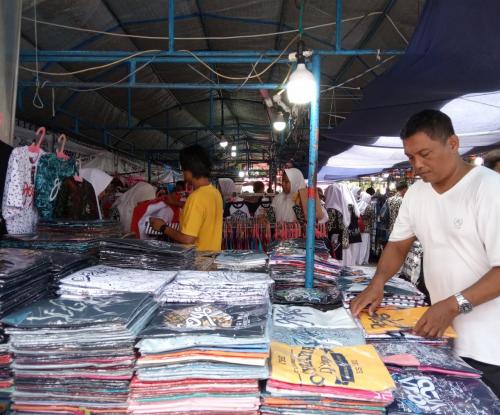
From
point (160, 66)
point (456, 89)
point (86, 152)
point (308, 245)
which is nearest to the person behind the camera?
point (308, 245)

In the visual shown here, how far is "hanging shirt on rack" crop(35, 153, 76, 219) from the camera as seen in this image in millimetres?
2623

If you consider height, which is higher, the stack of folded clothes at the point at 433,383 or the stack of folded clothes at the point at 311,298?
the stack of folded clothes at the point at 311,298

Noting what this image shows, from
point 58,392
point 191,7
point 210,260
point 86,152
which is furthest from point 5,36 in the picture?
point 86,152

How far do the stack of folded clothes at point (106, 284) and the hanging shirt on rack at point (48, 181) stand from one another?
1043mm

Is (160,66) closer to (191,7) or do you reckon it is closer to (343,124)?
(191,7)

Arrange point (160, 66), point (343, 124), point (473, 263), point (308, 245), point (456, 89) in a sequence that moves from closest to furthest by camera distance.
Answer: point (473, 263), point (308, 245), point (456, 89), point (343, 124), point (160, 66)

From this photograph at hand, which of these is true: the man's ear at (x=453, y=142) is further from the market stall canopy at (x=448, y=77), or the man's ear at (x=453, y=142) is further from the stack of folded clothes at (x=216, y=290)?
the stack of folded clothes at (x=216, y=290)

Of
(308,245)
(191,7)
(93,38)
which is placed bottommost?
(308,245)

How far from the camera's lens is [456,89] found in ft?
9.77

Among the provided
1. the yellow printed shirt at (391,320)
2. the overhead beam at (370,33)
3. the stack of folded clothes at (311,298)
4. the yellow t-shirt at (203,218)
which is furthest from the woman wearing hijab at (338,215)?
the yellow printed shirt at (391,320)

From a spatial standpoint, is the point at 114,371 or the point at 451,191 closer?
the point at 114,371

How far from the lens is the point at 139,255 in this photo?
7.11 ft

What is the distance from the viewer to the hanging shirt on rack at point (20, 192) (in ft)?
8.07

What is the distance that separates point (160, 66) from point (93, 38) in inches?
82.1
